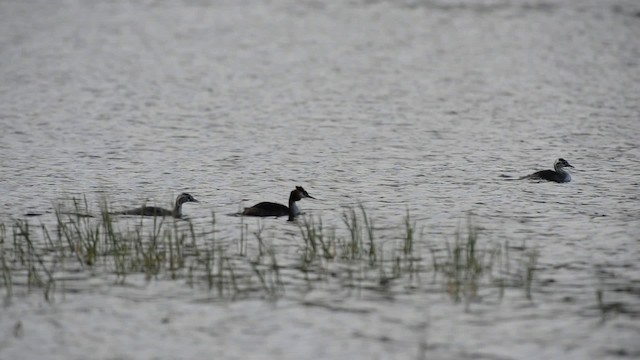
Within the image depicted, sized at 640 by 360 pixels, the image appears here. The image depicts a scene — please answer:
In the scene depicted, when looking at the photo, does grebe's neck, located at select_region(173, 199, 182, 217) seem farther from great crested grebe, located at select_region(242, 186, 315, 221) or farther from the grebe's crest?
the grebe's crest

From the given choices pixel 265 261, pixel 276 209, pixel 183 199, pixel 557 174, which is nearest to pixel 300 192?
pixel 276 209

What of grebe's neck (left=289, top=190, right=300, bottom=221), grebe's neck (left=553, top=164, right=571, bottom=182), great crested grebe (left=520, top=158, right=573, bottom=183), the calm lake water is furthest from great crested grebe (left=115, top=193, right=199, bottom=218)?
grebe's neck (left=553, top=164, right=571, bottom=182)

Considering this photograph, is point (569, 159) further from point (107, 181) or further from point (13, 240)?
point (13, 240)

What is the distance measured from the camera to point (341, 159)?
2008 cm

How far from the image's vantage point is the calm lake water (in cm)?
1001

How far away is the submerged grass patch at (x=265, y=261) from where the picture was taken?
1130cm

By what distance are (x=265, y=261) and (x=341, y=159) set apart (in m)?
7.89

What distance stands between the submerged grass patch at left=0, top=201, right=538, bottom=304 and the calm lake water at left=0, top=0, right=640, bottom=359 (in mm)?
112

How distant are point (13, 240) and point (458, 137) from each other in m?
11.9

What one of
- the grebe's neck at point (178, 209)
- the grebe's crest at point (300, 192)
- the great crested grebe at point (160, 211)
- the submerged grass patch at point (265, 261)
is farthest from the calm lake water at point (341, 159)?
the grebe's crest at point (300, 192)

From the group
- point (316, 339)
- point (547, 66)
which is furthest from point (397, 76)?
point (316, 339)

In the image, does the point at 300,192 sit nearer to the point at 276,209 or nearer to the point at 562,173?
the point at 276,209

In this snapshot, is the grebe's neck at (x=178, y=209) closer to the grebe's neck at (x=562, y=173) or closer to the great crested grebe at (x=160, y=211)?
the great crested grebe at (x=160, y=211)

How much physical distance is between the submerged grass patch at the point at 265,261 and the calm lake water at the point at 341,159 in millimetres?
112
